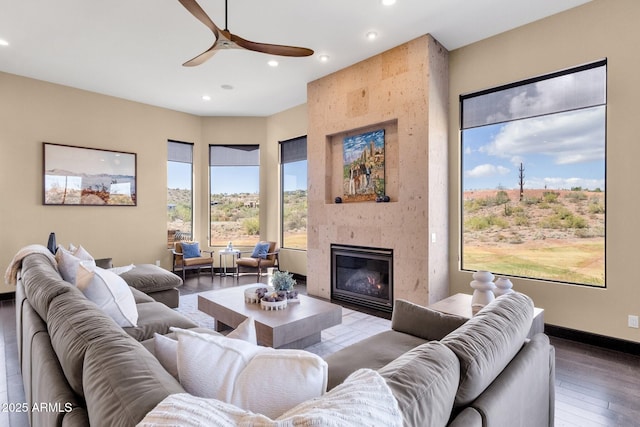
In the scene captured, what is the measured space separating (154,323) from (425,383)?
2151 millimetres

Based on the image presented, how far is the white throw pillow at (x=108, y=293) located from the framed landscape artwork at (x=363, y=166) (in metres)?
3.21

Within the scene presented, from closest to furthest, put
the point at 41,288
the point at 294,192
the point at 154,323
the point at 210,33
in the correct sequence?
the point at 41,288 < the point at 154,323 < the point at 210,33 < the point at 294,192

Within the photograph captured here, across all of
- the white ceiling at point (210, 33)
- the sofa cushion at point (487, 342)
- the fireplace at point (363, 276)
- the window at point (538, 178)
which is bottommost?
the fireplace at point (363, 276)

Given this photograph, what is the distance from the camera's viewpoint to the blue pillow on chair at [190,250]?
6.36 metres

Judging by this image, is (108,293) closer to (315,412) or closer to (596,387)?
(315,412)

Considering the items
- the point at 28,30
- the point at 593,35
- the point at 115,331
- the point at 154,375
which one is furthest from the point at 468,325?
the point at 28,30

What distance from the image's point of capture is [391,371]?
1007 mm

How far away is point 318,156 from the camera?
523 cm

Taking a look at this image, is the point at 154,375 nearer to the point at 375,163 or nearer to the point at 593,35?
the point at 375,163

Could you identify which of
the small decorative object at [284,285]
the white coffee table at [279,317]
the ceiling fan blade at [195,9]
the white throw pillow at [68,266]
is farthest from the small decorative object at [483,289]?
the white throw pillow at [68,266]

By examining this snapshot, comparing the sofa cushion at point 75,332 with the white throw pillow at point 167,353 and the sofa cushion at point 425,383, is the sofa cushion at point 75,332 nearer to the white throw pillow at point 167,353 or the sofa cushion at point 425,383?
the white throw pillow at point 167,353

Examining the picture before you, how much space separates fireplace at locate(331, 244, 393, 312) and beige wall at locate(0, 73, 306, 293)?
7.75ft

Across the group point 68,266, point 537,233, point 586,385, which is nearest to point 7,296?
point 68,266

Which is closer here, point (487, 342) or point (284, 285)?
point (487, 342)
